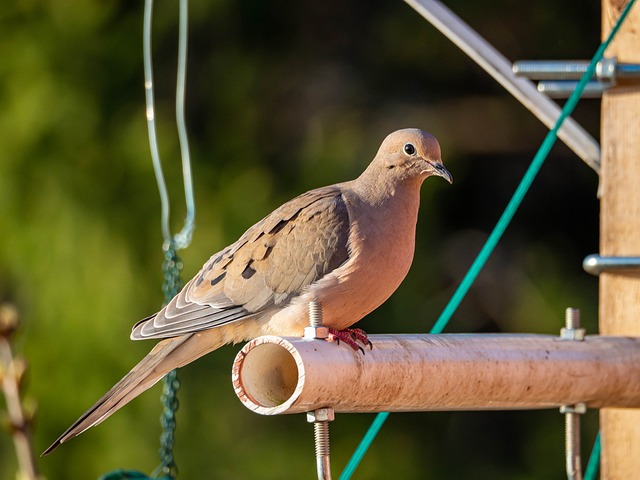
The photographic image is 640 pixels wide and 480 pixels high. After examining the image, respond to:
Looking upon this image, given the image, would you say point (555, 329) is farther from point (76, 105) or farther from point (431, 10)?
point (431, 10)

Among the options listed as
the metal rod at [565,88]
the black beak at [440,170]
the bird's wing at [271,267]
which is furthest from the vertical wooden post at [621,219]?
the bird's wing at [271,267]

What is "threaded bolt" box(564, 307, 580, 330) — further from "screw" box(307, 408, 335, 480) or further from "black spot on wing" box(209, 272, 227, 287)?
"black spot on wing" box(209, 272, 227, 287)

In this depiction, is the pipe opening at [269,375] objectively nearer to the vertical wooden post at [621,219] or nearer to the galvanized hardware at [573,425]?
the galvanized hardware at [573,425]

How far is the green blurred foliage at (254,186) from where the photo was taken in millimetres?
5660

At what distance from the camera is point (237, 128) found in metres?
6.16

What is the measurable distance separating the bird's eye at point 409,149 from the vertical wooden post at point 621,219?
45 centimetres

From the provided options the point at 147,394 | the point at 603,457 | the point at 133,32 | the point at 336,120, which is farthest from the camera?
the point at 336,120

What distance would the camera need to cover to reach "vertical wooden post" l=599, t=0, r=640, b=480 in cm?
267

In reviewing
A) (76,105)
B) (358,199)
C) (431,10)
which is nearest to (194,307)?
(358,199)

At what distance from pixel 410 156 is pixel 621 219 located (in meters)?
0.51

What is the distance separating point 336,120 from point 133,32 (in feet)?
3.98

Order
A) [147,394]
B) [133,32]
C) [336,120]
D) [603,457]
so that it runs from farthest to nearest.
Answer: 1. [336,120]
2. [133,32]
3. [147,394]
4. [603,457]

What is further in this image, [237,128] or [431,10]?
[237,128]

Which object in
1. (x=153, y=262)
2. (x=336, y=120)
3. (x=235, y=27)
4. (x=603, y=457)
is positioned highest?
(x=235, y=27)
